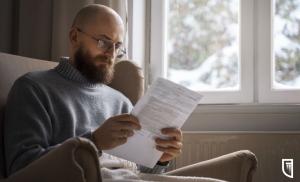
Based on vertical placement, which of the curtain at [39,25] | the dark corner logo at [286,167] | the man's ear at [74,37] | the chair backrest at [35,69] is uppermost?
the curtain at [39,25]

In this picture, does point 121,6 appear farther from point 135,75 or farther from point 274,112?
point 274,112

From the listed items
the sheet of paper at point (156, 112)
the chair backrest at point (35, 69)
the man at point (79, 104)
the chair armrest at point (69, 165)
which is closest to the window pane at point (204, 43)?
the chair backrest at point (35, 69)

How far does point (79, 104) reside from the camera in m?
1.59

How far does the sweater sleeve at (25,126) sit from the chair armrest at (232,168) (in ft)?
1.84

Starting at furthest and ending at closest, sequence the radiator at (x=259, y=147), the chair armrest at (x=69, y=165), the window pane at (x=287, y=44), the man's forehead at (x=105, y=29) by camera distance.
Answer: the window pane at (x=287, y=44) → the radiator at (x=259, y=147) → the man's forehead at (x=105, y=29) → the chair armrest at (x=69, y=165)

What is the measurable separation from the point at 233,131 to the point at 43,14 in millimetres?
1137

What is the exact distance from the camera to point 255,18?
2506 mm

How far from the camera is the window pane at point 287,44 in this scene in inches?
96.0

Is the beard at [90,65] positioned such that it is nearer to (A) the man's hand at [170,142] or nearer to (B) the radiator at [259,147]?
(A) the man's hand at [170,142]

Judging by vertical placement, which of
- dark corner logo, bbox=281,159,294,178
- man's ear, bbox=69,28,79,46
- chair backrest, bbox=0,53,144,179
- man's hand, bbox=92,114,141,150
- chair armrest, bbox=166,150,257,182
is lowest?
dark corner logo, bbox=281,159,294,178

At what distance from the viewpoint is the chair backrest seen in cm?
158

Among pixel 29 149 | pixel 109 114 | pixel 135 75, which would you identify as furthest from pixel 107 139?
pixel 135 75

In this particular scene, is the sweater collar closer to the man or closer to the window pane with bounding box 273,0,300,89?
the man

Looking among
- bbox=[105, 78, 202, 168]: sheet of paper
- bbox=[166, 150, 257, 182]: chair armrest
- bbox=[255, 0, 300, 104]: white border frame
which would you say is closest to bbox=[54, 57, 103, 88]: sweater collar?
bbox=[105, 78, 202, 168]: sheet of paper
